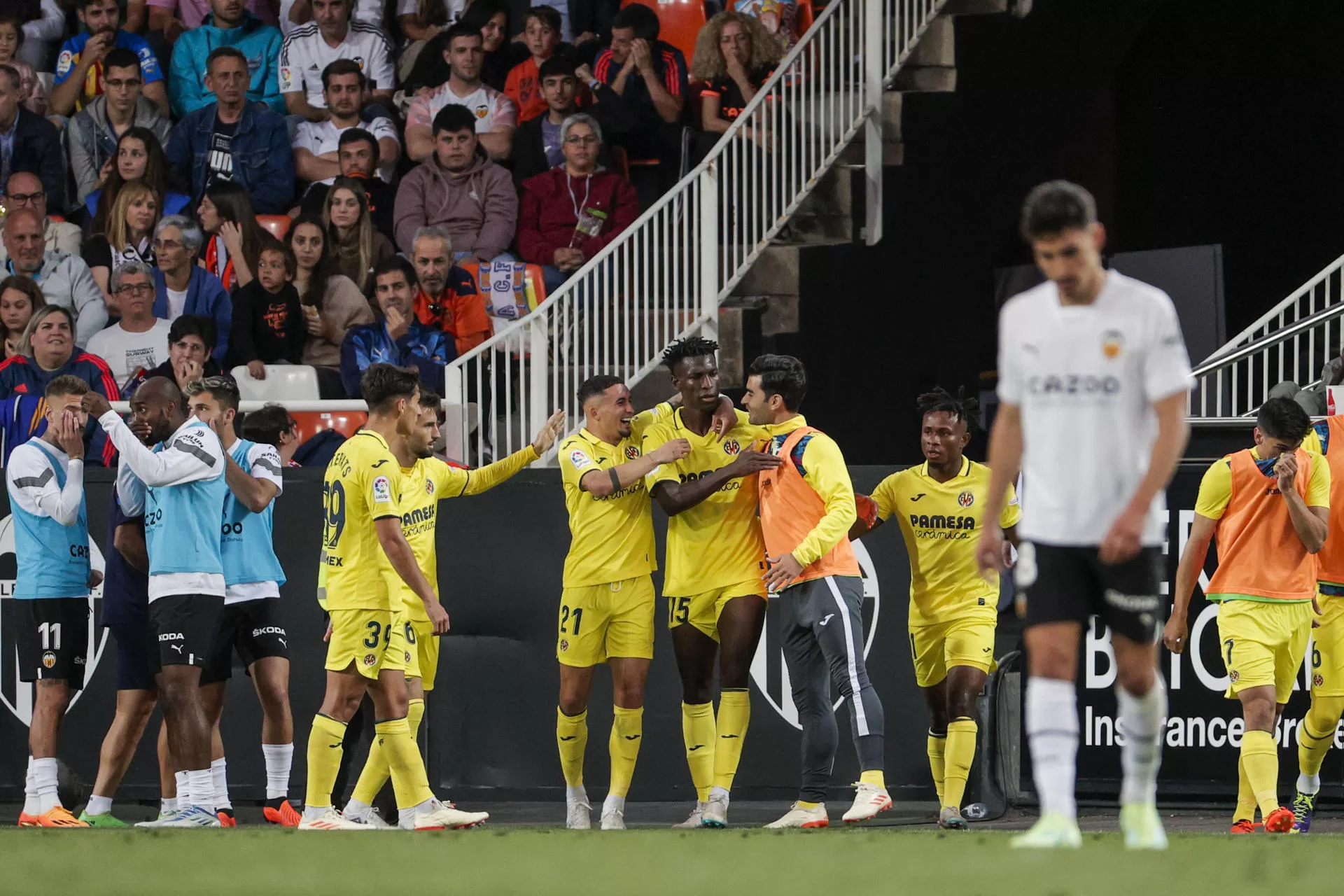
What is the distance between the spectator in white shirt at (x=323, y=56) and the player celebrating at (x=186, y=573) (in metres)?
6.07

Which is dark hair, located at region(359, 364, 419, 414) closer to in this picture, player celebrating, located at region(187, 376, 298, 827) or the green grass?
player celebrating, located at region(187, 376, 298, 827)

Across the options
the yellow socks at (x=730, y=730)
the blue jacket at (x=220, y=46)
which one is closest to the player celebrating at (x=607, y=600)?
the yellow socks at (x=730, y=730)

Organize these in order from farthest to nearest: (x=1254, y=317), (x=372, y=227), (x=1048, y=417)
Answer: (x=1254, y=317)
(x=372, y=227)
(x=1048, y=417)

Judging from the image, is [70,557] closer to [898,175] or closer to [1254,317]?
[898,175]

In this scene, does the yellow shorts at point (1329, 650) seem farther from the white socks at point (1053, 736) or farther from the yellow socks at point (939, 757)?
the white socks at point (1053, 736)

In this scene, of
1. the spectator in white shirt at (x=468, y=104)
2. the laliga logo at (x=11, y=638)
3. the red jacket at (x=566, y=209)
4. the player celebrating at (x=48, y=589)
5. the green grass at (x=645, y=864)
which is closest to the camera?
the green grass at (x=645, y=864)

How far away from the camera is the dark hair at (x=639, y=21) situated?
43.2 feet

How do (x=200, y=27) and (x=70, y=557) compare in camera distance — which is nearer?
(x=70, y=557)

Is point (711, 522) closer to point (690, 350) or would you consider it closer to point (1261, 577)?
point (690, 350)

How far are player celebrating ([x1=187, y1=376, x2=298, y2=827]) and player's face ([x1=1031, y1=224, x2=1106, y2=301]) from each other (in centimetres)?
489

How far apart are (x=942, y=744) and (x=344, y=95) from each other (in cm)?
734

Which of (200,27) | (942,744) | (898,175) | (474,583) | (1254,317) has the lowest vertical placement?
(942,744)

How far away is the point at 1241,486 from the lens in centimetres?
841

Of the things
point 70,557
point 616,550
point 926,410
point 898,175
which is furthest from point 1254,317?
point 70,557
